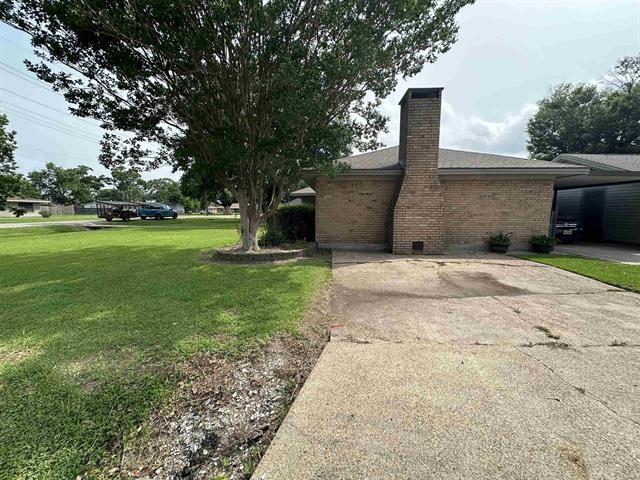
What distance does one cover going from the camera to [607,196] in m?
12.8

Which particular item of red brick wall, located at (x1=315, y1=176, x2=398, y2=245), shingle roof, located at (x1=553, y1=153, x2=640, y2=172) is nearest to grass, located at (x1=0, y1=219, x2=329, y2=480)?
red brick wall, located at (x1=315, y1=176, x2=398, y2=245)

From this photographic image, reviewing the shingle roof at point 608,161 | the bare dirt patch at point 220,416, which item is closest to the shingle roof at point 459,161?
the shingle roof at point 608,161

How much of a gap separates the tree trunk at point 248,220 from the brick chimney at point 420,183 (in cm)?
415

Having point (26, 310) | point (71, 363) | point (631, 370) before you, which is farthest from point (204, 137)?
point (631, 370)

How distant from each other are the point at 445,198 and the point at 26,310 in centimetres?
1002

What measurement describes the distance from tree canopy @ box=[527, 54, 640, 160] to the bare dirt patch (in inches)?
1310

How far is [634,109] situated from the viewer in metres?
21.9

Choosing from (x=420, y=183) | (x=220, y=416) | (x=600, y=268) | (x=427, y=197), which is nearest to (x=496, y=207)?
(x=427, y=197)

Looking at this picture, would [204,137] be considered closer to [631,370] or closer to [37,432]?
[37,432]

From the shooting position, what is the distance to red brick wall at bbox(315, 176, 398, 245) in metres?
8.94

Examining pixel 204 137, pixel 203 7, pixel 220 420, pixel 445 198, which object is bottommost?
pixel 220 420

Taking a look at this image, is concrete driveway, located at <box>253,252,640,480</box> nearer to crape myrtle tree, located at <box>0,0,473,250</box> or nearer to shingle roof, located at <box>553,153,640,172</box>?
crape myrtle tree, located at <box>0,0,473,250</box>

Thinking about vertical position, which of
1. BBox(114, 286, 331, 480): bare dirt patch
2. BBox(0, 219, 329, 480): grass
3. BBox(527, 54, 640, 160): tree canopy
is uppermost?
BBox(527, 54, 640, 160): tree canopy

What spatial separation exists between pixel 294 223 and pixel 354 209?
8.88 feet
